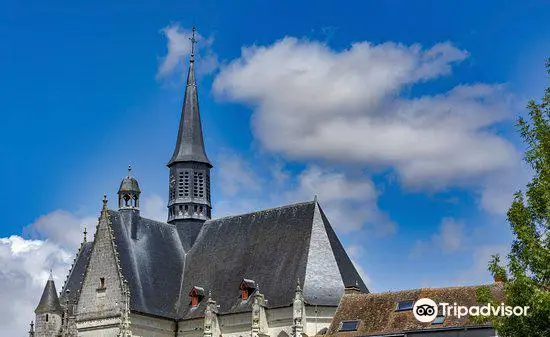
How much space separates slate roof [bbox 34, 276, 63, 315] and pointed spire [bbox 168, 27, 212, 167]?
11418mm

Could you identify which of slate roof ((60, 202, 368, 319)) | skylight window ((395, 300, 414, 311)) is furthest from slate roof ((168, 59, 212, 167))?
skylight window ((395, 300, 414, 311))

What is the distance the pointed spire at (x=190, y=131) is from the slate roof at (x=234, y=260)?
5.19m

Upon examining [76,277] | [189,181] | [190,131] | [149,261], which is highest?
[190,131]

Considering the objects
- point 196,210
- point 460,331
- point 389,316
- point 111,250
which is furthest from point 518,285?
point 196,210

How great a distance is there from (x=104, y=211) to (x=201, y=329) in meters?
9.38

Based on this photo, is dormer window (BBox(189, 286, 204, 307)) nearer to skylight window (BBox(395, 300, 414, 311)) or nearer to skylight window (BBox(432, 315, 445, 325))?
skylight window (BBox(395, 300, 414, 311))

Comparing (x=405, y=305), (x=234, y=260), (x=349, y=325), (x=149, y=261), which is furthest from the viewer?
(x=149, y=261)

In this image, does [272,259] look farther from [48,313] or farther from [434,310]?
[48,313]

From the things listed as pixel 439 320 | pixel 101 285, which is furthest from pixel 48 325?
pixel 439 320

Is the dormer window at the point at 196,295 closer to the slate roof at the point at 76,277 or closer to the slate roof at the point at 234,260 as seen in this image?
the slate roof at the point at 234,260

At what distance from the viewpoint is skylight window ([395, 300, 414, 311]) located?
41500mm

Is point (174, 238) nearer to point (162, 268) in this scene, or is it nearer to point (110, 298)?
point (162, 268)

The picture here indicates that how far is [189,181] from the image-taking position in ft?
196

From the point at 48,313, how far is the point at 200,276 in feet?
34.7
